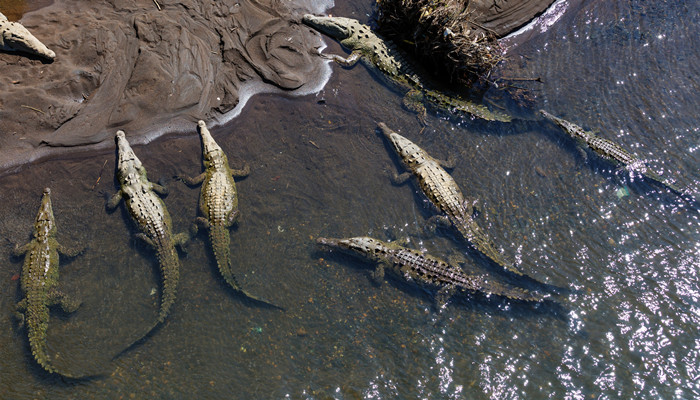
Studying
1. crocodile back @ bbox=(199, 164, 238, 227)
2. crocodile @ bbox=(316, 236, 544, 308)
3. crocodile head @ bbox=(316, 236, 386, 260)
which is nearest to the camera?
crocodile @ bbox=(316, 236, 544, 308)

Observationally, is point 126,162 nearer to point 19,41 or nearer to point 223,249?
point 223,249

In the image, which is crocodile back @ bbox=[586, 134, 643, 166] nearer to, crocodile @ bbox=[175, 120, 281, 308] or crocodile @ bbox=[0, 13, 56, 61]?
crocodile @ bbox=[175, 120, 281, 308]

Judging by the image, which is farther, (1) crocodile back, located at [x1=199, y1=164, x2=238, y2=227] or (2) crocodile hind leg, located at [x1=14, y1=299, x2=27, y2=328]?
(1) crocodile back, located at [x1=199, y1=164, x2=238, y2=227]

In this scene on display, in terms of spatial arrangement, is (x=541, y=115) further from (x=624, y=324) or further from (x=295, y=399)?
(x=295, y=399)

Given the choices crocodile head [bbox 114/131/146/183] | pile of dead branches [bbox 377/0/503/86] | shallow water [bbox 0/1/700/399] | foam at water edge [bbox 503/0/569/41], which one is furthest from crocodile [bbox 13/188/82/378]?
foam at water edge [bbox 503/0/569/41]

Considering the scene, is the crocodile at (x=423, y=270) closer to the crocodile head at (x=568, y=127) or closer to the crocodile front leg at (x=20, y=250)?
the crocodile head at (x=568, y=127)

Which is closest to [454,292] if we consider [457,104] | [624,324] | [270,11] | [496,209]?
[496,209]

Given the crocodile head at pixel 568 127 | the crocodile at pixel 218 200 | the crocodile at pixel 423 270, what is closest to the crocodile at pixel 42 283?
the crocodile at pixel 218 200
